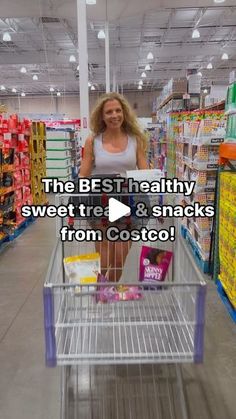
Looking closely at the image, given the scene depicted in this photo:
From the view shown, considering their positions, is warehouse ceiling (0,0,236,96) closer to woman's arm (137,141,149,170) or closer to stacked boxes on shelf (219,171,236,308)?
stacked boxes on shelf (219,171,236,308)

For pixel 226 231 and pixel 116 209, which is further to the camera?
pixel 226 231

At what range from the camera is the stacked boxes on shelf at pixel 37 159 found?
7863mm

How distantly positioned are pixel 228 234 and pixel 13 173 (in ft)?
12.9

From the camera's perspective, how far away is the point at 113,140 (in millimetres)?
2818

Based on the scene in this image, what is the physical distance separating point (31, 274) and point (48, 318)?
10.8ft

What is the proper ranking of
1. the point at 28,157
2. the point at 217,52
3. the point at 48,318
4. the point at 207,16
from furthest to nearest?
the point at 217,52
the point at 207,16
the point at 28,157
the point at 48,318

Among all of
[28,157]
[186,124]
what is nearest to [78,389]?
[186,124]

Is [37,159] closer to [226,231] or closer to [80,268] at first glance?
[226,231]

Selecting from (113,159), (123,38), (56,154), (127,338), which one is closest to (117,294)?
(127,338)

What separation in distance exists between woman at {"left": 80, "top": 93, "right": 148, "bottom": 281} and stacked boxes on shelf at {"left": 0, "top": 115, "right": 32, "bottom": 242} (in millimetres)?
2870

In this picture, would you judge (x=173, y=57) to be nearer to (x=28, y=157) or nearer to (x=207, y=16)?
(x=207, y=16)

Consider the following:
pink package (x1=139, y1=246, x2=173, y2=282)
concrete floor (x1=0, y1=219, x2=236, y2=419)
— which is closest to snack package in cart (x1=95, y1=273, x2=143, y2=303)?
pink package (x1=139, y1=246, x2=173, y2=282)

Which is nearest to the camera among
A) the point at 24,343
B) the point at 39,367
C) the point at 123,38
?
the point at 39,367

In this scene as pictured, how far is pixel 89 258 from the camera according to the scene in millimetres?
1913
